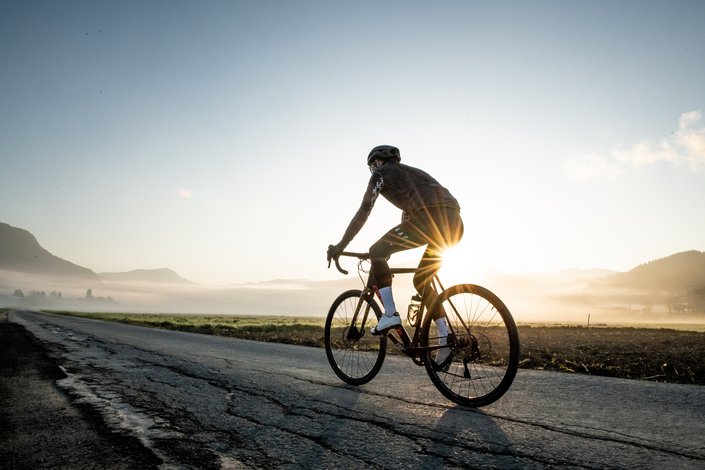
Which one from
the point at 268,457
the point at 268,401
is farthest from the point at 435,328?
the point at 268,457

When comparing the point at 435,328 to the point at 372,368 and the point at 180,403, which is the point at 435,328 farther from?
the point at 180,403

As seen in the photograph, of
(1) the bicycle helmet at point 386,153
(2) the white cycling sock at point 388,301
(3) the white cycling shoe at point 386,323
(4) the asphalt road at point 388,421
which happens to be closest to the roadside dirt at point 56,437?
(4) the asphalt road at point 388,421

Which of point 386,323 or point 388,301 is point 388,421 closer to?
point 386,323

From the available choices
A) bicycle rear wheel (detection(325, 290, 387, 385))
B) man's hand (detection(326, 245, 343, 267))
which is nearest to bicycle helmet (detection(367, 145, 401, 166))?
man's hand (detection(326, 245, 343, 267))

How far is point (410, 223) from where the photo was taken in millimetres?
4457

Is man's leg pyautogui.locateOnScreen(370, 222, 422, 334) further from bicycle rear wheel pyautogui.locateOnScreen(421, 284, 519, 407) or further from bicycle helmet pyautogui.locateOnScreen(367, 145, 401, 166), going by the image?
bicycle helmet pyautogui.locateOnScreen(367, 145, 401, 166)

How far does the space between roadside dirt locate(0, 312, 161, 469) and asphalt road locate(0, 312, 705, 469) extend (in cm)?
11

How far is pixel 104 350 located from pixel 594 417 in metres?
9.19

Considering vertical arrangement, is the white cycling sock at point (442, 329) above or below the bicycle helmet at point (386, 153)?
below

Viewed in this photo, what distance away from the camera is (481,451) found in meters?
2.44

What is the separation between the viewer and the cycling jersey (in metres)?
4.36

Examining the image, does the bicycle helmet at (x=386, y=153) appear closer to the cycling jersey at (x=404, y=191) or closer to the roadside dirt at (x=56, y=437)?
the cycling jersey at (x=404, y=191)

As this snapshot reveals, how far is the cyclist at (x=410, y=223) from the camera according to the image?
433 centimetres

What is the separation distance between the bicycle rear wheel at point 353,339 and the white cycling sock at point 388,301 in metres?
0.34
